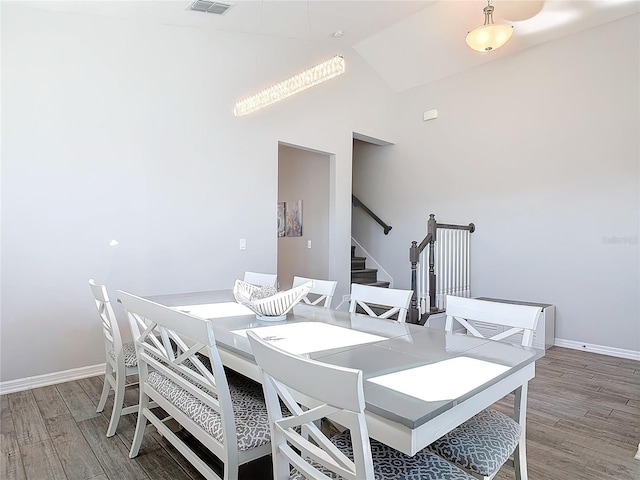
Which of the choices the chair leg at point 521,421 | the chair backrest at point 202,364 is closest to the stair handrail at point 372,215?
the chair leg at point 521,421

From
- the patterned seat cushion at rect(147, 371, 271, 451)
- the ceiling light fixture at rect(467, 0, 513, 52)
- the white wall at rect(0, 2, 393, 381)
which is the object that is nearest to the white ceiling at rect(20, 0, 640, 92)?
the white wall at rect(0, 2, 393, 381)

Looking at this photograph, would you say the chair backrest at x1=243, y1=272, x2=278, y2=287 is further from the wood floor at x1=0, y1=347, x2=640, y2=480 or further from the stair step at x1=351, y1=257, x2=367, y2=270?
the stair step at x1=351, y1=257, x2=367, y2=270

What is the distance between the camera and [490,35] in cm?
354

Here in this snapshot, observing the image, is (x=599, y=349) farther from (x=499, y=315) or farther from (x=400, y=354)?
(x=400, y=354)

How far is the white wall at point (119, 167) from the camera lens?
306cm

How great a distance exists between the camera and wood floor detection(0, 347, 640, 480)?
2.01 m

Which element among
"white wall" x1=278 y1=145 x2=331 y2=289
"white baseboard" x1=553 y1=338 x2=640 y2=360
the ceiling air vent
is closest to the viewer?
the ceiling air vent

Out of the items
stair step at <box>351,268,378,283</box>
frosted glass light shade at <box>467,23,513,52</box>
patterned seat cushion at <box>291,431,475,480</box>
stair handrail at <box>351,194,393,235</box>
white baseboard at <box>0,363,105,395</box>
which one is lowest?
white baseboard at <box>0,363,105,395</box>

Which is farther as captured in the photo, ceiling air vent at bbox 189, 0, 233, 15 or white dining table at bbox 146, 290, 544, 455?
ceiling air vent at bbox 189, 0, 233, 15

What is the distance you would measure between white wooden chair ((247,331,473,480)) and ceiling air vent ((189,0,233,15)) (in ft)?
11.0

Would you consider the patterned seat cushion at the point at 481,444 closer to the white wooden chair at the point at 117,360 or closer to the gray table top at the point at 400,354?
the gray table top at the point at 400,354

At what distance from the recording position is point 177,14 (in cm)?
353

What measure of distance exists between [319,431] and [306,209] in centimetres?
509

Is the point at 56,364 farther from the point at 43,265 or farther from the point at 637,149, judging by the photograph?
the point at 637,149
